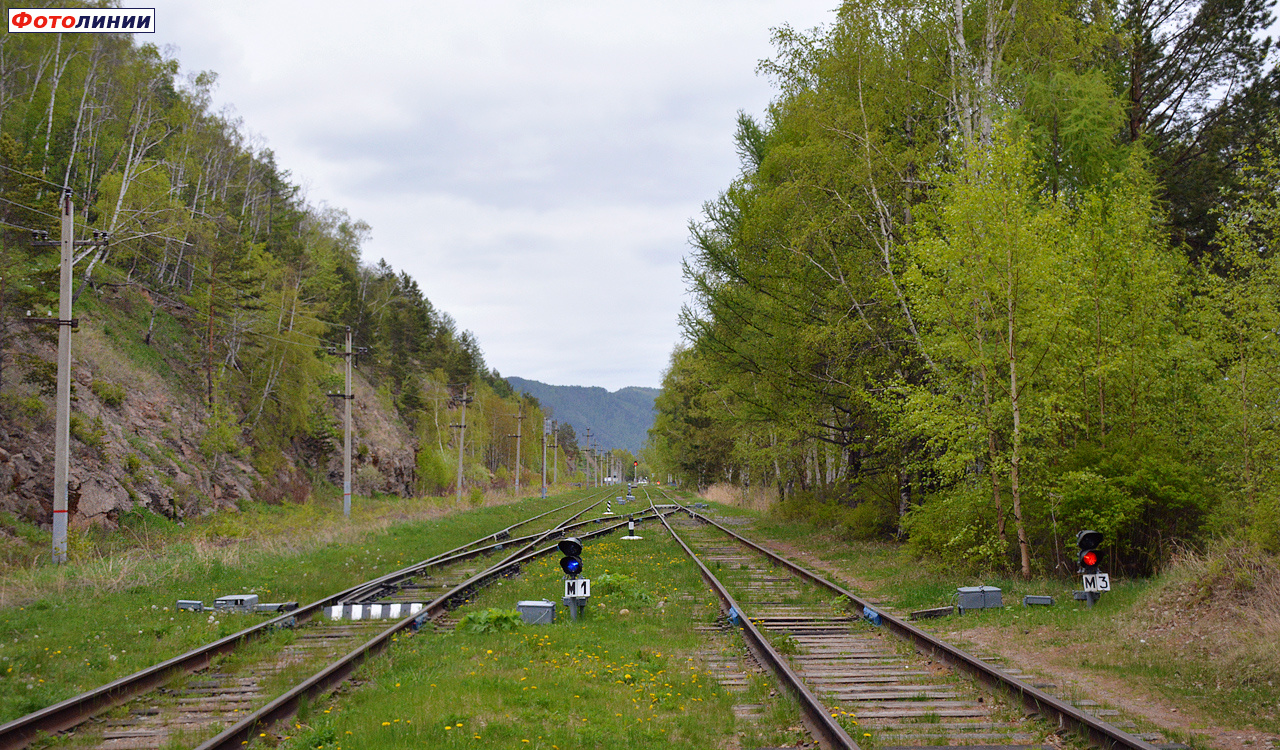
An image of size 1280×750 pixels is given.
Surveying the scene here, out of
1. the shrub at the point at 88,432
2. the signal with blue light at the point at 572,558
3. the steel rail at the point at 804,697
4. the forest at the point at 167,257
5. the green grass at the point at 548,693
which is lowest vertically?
the green grass at the point at 548,693

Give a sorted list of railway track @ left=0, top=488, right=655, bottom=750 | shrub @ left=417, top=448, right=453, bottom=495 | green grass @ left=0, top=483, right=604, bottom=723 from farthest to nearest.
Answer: shrub @ left=417, top=448, right=453, bottom=495, green grass @ left=0, top=483, right=604, bottom=723, railway track @ left=0, top=488, right=655, bottom=750

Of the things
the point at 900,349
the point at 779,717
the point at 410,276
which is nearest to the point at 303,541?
the point at 900,349

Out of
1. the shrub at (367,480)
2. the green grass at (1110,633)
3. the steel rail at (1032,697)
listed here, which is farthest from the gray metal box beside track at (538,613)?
the shrub at (367,480)

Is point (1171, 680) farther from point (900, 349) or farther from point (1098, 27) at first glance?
point (1098, 27)

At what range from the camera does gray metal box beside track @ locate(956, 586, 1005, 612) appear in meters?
12.0

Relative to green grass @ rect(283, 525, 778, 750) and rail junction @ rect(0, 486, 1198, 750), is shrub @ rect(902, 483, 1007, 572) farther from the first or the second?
green grass @ rect(283, 525, 778, 750)

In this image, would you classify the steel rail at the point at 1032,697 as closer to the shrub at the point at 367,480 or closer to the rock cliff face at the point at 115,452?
the rock cliff face at the point at 115,452

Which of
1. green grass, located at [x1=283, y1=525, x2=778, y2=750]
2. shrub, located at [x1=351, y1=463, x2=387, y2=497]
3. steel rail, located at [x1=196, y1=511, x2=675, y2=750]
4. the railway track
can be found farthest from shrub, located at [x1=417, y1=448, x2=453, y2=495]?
green grass, located at [x1=283, y1=525, x2=778, y2=750]

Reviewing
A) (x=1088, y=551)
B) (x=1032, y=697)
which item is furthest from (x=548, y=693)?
(x=1088, y=551)

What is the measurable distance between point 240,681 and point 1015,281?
1233 centimetres

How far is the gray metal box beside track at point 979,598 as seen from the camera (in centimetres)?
1202

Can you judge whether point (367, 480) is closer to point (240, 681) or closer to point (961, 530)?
point (961, 530)

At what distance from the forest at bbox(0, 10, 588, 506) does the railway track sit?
18.3 meters

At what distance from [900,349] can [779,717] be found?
46.4ft
